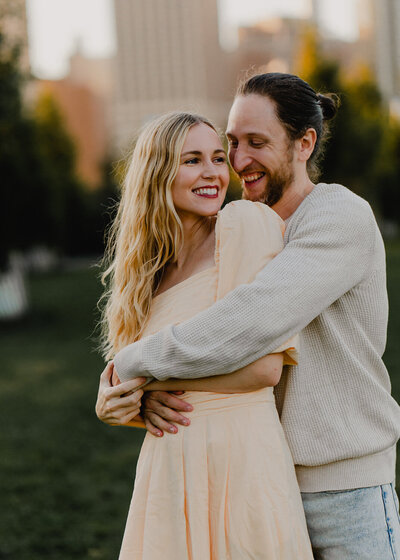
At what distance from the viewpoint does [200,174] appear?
2.44 metres

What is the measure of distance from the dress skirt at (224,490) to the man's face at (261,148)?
756 mm

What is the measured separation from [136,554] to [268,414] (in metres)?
0.61

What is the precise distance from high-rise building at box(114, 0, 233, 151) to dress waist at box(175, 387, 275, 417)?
12580 centimetres

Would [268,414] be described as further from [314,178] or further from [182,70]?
[182,70]

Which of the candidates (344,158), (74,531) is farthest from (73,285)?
(74,531)

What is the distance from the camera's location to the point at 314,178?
285 centimetres

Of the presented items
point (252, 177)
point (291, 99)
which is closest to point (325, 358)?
point (252, 177)

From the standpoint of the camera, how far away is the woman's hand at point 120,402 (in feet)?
7.48

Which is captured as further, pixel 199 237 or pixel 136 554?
pixel 199 237

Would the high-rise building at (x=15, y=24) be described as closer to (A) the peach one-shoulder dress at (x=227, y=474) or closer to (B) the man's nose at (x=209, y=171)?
(B) the man's nose at (x=209, y=171)

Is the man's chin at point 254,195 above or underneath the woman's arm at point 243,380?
above

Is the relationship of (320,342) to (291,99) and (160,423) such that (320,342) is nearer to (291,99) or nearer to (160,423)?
(160,423)

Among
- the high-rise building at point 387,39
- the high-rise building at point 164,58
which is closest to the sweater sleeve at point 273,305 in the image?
the high-rise building at point 387,39

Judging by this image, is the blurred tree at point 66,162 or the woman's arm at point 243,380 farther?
the blurred tree at point 66,162
